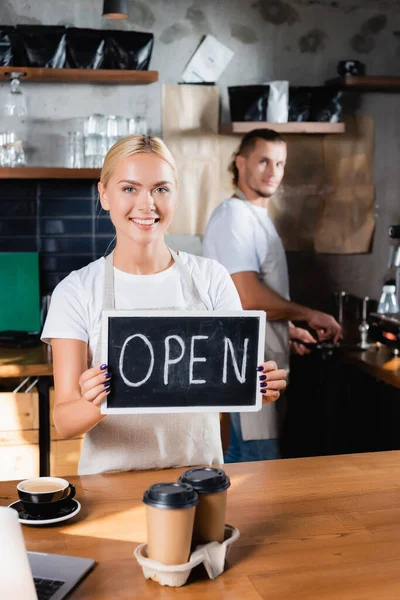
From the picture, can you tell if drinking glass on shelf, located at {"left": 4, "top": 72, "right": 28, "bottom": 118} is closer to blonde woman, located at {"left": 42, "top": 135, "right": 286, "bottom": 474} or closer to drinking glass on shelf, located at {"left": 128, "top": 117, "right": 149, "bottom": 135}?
drinking glass on shelf, located at {"left": 128, "top": 117, "right": 149, "bottom": 135}

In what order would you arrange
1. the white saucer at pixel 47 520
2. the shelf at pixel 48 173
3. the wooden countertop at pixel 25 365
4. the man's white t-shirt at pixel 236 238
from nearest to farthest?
the white saucer at pixel 47 520
the wooden countertop at pixel 25 365
the man's white t-shirt at pixel 236 238
the shelf at pixel 48 173

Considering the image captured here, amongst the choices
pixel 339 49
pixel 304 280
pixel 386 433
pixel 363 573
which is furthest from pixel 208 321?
pixel 339 49

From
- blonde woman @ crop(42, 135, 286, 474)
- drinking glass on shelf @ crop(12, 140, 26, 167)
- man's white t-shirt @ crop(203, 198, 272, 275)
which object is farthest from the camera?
drinking glass on shelf @ crop(12, 140, 26, 167)

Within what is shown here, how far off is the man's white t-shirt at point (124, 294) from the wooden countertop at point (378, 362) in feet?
4.40

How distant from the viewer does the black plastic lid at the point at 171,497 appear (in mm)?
1230

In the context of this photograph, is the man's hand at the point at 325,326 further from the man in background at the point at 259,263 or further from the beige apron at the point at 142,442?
the beige apron at the point at 142,442

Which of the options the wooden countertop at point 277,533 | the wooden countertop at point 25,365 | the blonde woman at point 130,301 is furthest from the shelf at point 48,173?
the wooden countertop at point 277,533

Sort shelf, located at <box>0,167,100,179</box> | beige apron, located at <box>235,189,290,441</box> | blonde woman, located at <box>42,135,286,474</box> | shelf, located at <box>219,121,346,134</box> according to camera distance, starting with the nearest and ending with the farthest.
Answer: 1. blonde woman, located at <box>42,135,286,474</box>
2. beige apron, located at <box>235,189,290,441</box>
3. shelf, located at <box>0,167,100,179</box>
4. shelf, located at <box>219,121,346,134</box>

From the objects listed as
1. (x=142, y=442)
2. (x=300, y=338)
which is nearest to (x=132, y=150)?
(x=142, y=442)

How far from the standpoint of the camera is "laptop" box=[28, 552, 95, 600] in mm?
1241

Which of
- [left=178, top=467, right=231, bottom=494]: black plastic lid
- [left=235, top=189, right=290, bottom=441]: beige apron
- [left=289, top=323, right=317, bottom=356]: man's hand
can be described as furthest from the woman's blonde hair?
[left=289, top=323, right=317, bottom=356]: man's hand

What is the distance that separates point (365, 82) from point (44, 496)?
3.26 meters

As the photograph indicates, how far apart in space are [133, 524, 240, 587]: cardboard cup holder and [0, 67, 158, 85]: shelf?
2921 mm

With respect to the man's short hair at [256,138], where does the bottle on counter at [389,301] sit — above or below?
below
